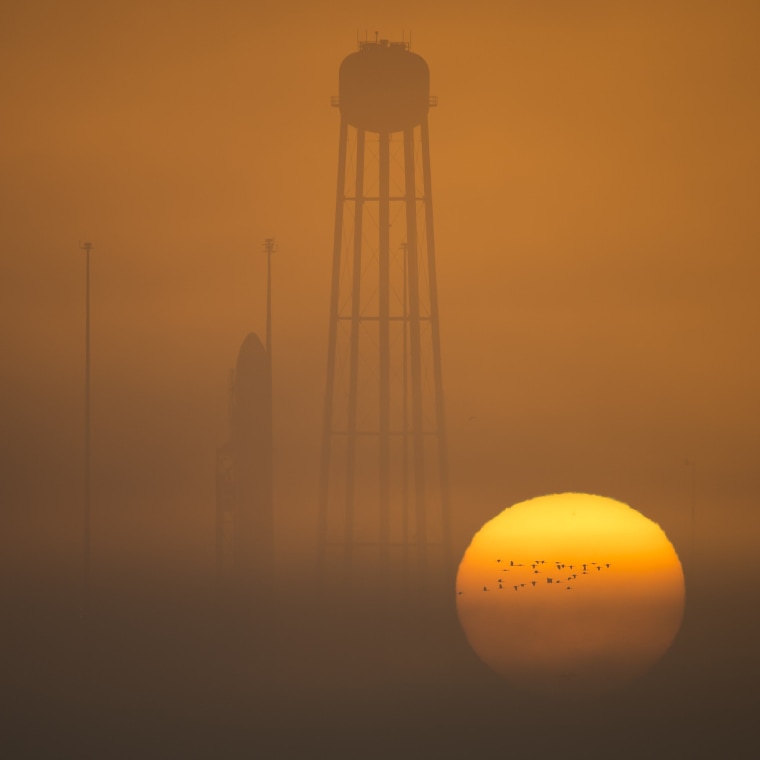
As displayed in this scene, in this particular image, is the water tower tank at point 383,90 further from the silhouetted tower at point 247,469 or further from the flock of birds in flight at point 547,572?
the flock of birds in flight at point 547,572

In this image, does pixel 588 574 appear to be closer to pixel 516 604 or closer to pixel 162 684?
pixel 516 604

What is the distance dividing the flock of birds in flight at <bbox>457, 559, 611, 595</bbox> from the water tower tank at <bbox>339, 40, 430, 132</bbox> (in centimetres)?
1752

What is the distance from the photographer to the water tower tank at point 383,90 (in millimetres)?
67188

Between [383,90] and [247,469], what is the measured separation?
17.3m

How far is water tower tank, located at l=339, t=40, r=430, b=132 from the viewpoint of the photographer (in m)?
67.2

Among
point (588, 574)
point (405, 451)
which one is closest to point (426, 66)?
point (405, 451)

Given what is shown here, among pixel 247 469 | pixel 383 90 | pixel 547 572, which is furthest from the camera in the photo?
pixel 247 469

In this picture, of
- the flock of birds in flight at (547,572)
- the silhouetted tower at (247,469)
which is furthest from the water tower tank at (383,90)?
the flock of birds in flight at (547,572)

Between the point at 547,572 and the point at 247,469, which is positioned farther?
the point at 247,469

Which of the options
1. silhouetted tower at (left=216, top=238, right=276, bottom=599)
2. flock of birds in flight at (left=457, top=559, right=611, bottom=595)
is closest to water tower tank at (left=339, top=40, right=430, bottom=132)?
silhouetted tower at (left=216, top=238, right=276, bottom=599)

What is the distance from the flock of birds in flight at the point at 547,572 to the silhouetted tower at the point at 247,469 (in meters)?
11.9

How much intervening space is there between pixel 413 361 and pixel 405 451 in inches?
147

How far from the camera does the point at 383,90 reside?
67.1 meters

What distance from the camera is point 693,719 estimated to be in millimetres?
50625
